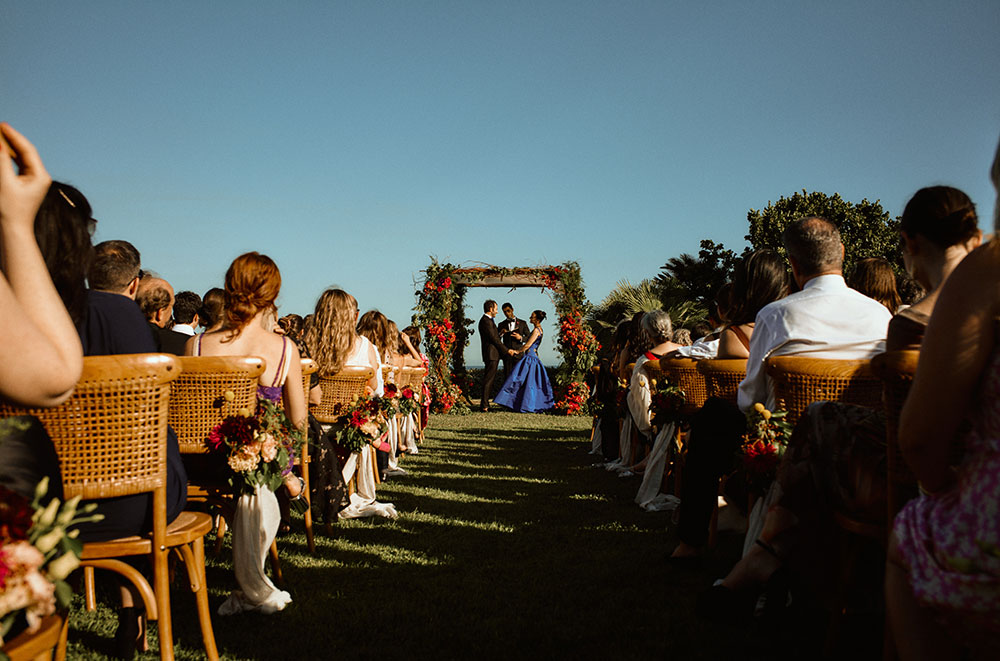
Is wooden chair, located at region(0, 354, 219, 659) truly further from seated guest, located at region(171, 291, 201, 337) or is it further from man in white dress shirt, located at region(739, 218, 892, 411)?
seated guest, located at region(171, 291, 201, 337)

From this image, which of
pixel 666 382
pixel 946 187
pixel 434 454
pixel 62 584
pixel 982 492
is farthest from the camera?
pixel 434 454

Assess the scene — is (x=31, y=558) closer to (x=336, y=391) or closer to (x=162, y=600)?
(x=162, y=600)

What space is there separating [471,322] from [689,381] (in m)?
13.6

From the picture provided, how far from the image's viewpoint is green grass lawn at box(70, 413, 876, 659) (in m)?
3.02

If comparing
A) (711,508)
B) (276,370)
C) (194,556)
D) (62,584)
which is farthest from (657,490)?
(62,584)

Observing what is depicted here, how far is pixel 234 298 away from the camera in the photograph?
3.75 m

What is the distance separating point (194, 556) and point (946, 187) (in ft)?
9.93

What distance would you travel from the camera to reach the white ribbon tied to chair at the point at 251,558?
345 centimetres

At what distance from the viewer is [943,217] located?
2205 millimetres

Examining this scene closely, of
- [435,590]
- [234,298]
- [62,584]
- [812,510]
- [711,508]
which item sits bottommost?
[435,590]

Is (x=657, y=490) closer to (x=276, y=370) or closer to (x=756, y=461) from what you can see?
(x=756, y=461)

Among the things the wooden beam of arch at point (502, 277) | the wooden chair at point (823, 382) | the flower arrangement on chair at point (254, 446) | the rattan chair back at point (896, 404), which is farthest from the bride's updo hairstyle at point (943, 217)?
the wooden beam of arch at point (502, 277)

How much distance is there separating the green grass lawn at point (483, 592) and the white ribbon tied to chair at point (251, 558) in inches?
2.8

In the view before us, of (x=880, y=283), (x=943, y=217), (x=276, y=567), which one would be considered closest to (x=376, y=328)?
(x=276, y=567)
